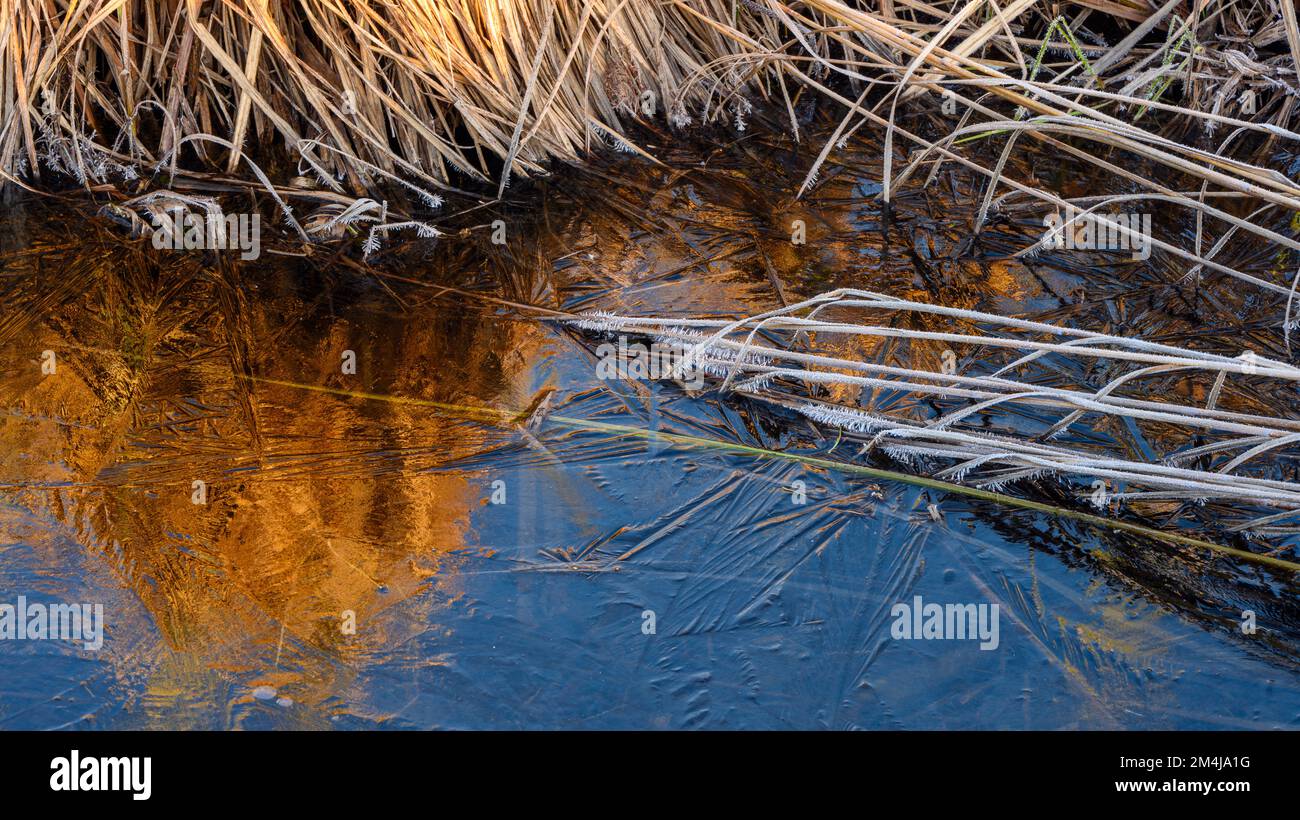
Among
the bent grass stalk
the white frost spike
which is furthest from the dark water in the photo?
the white frost spike

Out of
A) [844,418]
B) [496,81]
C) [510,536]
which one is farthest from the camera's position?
[496,81]

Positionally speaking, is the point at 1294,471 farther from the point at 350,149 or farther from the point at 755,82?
the point at 350,149

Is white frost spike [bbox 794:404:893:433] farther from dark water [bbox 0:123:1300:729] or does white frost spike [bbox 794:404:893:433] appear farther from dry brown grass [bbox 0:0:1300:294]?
dry brown grass [bbox 0:0:1300:294]

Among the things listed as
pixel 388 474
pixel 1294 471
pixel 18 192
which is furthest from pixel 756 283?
pixel 18 192

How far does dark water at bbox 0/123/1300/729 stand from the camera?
2.00 metres

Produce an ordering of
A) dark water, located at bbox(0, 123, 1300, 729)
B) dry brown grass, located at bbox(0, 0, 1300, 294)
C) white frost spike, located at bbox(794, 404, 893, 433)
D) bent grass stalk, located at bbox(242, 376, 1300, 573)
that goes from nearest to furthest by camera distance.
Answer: dark water, located at bbox(0, 123, 1300, 729)
bent grass stalk, located at bbox(242, 376, 1300, 573)
white frost spike, located at bbox(794, 404, 893, 433)
dry brown grass, located at bbox(0, 0, 1300, 294)

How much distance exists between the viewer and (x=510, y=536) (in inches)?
91.4

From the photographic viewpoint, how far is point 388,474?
2.46 metres

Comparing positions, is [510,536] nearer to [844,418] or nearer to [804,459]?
[804,459]

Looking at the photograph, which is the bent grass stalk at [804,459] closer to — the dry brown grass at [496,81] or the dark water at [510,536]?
the dark water at [510,536]

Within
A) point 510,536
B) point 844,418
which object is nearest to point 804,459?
point 844,418

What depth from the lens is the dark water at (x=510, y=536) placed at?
78.5 inches
